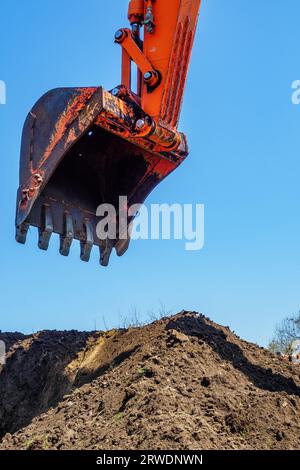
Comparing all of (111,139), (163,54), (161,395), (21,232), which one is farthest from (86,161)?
(161,395)

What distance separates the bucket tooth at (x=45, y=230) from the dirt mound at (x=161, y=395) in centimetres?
145

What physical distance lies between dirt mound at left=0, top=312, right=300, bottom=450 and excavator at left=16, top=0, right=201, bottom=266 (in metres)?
1.46

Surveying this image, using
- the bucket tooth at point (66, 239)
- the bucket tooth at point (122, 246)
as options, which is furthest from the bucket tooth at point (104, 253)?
the bucket tooth at point (66, 239)

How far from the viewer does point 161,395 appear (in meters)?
5.10

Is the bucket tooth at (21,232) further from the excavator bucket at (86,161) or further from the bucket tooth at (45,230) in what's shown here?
the bucket tooth at (45,230)

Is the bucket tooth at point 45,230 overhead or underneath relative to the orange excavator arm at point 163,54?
underneath

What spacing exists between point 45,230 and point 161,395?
2.96m

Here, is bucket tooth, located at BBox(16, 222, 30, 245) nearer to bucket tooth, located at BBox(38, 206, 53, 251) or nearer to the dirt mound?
bucket tooth, located at BBox(38, 206, 53, 251)

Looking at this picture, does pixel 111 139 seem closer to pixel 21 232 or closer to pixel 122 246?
pixel 122 246

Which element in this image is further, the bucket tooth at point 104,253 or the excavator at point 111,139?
the bucket tooth at point 104,253

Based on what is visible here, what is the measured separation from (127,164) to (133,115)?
94 centimetres

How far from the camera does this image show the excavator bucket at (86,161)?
7.26 meters
